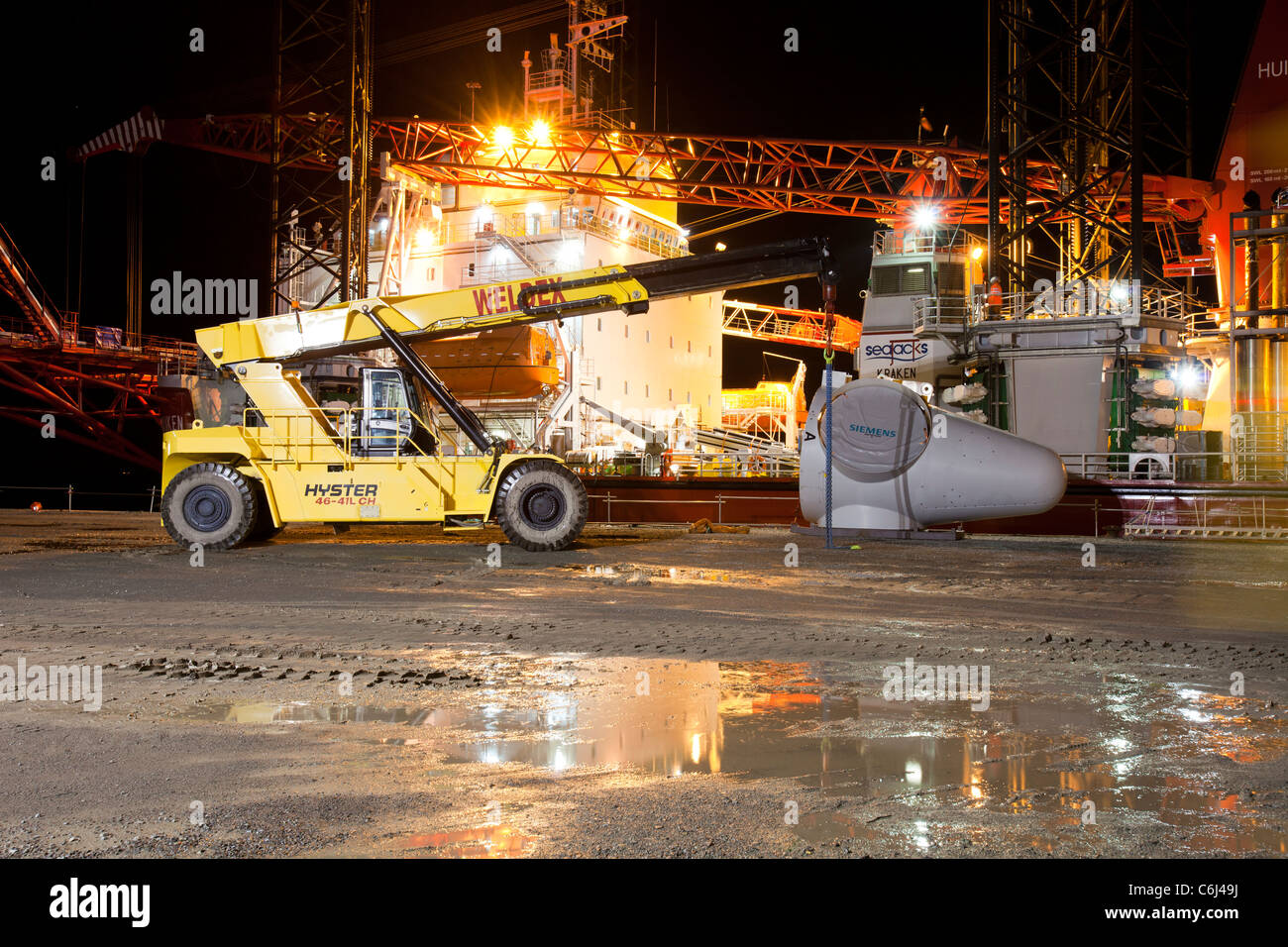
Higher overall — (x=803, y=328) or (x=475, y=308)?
(x=803, y=328)

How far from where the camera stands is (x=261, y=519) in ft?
54.6

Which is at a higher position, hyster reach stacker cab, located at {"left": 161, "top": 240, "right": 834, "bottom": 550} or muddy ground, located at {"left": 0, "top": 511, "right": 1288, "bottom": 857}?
hyster reach stacker cab, located at {"left": 161, "top": 240, "right": 834, "bottom": 550}

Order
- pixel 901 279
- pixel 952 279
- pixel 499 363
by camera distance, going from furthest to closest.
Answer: pixel 901 279, pixel 952 279, pixel 499 363

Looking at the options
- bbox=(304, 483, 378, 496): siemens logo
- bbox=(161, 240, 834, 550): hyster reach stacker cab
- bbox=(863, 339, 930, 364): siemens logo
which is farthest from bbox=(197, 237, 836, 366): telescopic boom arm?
bbox=(863, 339, 930, 364): siemens logo

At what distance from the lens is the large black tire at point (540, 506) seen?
15227 mm

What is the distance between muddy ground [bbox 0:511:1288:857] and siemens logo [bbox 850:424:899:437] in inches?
269

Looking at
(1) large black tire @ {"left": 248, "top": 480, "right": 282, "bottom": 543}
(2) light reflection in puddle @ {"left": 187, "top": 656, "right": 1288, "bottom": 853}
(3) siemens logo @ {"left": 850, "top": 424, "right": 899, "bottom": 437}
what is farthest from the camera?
(3) siemens logo @ {"left": 850, "top": 424, "right": 899, "bottom": 437}

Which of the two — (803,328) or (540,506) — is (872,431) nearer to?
(540,506)

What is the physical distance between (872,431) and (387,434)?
861 cm

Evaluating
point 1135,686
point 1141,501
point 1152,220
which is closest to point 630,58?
point 1152,220

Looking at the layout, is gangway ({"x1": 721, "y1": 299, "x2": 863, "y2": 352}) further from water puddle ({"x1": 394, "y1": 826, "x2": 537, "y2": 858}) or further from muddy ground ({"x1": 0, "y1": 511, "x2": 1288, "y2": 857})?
water puddle ({"x1": 394, "y1": 826, "x2": 537, "y2": 858})

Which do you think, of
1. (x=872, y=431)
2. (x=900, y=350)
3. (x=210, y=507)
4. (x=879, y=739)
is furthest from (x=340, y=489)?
(x=900, y=350)

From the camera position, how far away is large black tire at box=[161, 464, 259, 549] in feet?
50.3
